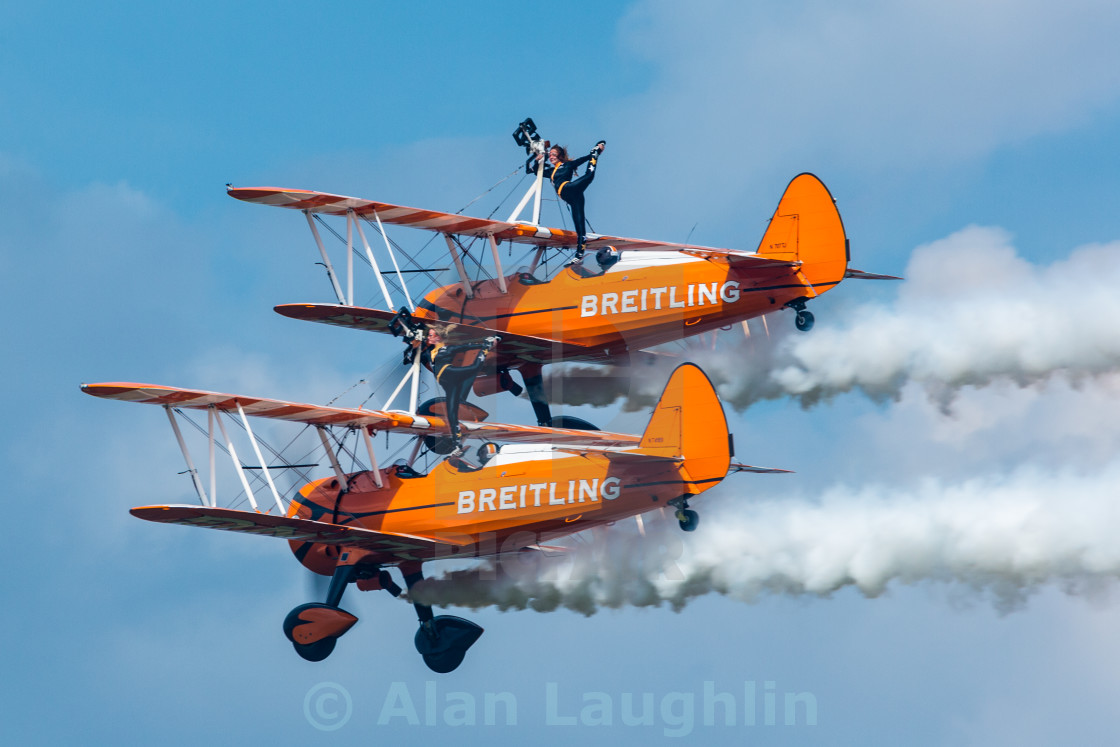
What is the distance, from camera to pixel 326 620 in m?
36.1

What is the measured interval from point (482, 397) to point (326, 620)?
4895 mm

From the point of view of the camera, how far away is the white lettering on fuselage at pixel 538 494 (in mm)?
34531

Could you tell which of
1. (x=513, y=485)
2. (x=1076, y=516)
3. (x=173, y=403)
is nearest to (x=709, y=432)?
(x=513, y=485)

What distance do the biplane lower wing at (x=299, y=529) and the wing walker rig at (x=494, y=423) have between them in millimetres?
41

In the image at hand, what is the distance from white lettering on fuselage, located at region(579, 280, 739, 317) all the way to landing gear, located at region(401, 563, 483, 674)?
4.89m

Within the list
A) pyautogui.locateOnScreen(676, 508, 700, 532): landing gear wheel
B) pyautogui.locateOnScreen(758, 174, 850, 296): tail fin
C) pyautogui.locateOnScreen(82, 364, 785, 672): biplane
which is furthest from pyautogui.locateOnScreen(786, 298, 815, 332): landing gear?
pyautogui.locateOnScreen(676, 508, 700, 532): landing gear wheel

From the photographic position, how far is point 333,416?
3706cm

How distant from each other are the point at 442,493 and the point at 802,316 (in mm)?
5899

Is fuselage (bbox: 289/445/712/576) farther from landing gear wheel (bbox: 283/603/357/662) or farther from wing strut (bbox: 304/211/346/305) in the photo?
wing strut (bbox: 304/211/346/305)

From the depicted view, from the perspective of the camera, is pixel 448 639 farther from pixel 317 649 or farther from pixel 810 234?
pixel 810 234

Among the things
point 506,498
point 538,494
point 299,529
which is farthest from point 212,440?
point 538,494

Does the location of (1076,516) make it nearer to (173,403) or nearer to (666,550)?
(666,550)

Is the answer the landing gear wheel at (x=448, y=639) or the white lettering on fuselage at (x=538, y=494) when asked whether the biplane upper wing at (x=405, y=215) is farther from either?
the landing gear wheel at (x=448, y=639)

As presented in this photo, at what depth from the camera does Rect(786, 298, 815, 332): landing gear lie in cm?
3662
